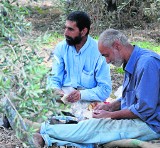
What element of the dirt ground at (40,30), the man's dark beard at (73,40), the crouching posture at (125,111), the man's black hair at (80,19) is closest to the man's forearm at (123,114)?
the crouching posture at (125,111)

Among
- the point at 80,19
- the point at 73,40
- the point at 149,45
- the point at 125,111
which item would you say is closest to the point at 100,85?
the point at 73,40

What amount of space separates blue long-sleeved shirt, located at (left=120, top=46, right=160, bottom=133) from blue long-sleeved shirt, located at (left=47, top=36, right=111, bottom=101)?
792mm

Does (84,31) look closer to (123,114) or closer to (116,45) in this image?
(116,45)

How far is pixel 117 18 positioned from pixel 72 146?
7.11 m

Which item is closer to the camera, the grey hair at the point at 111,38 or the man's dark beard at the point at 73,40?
the grey hair at the point at 111,38

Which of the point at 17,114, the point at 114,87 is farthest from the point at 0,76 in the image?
the point at 114,87

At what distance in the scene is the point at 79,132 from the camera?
426 centimetres

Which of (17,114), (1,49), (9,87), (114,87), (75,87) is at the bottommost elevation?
(114,87)

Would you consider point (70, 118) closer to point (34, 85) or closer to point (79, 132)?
point (79, 132)

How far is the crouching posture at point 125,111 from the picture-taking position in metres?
3.88

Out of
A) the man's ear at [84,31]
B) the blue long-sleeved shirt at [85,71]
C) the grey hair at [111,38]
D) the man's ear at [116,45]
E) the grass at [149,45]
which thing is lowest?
the grass at [149,45]

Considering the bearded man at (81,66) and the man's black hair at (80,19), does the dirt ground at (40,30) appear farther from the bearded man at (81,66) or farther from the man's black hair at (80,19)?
the man's black hair at (80,19)

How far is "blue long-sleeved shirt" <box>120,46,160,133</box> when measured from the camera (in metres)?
3.85

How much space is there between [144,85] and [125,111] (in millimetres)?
370
